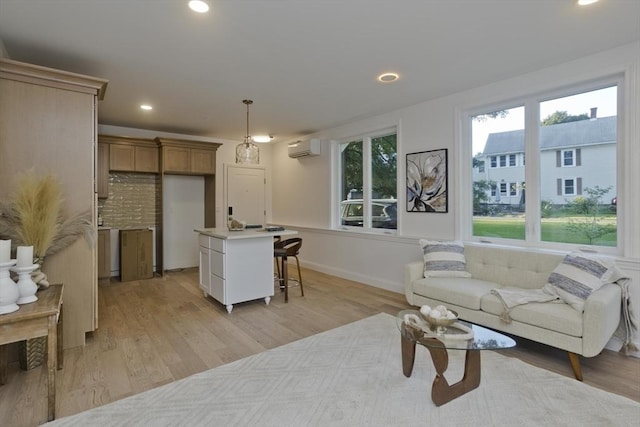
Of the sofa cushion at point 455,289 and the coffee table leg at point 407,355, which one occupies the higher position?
the sofa cushion at point 455,289

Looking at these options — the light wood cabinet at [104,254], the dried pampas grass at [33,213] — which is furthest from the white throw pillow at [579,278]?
the light wood cabinet at [104,254]

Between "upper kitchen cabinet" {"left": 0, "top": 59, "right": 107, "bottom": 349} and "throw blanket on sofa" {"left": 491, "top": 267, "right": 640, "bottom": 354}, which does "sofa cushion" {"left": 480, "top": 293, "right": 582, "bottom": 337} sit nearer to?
"throw blanket on sofa" {"left": 491, "top": 267, "right": 640, "bottom": 354}

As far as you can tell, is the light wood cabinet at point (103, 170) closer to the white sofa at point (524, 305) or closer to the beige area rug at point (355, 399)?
the beige area rug at point (355, 399)

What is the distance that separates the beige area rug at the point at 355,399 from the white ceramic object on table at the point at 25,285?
0.77 meters

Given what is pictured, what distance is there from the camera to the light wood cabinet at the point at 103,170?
199 inches

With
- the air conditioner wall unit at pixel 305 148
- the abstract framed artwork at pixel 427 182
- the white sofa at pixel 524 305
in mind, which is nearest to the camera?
the white sofa at pixel 524 305

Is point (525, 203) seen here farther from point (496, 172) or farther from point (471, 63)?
point (471, 63)

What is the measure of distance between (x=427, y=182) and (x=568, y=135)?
1.52 metres

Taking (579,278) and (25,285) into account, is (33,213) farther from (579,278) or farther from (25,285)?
(579,278)

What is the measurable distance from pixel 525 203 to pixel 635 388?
70.1 inches

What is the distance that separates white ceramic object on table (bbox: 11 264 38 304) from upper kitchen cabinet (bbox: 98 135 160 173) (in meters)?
3.60

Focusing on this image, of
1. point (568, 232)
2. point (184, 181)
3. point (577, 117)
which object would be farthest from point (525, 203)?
point (184, 181)

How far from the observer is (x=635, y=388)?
7.23 feet

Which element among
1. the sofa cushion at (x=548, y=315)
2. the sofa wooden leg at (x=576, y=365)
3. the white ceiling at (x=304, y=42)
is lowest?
the sofa wooden leg at (x=576, y=365)
